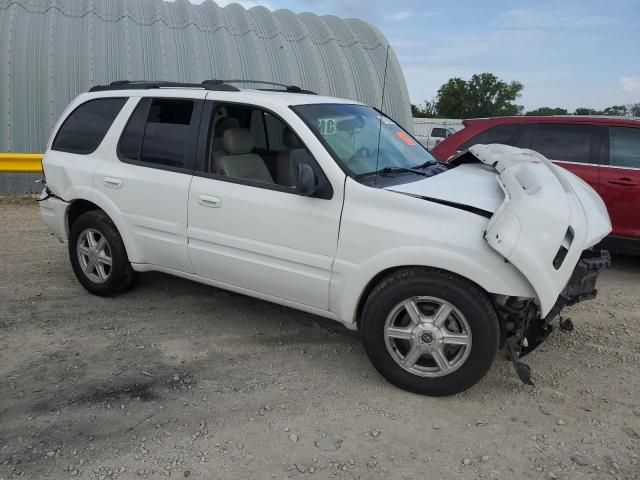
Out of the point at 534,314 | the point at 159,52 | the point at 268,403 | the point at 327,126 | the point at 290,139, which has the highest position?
the point at 159,52

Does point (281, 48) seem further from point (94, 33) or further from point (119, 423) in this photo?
point (119, 423)

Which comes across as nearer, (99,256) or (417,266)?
(417,266)

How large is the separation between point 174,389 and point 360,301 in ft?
4.23

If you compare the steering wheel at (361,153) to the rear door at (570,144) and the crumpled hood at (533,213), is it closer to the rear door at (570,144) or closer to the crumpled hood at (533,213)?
the crumpled hood at (533,213)

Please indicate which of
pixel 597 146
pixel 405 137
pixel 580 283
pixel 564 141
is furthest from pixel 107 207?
pixel 597 146

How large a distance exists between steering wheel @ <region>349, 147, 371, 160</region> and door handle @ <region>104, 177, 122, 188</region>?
194 centimetres

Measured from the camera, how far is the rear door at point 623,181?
18.7 feet

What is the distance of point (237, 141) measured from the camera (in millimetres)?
4195

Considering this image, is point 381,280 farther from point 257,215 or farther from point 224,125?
point 224,125

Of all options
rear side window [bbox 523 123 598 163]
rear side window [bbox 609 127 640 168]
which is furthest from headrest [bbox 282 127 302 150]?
rear side window [bbox 609 127 640 168]

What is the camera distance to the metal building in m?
10.1

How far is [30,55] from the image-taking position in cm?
1023

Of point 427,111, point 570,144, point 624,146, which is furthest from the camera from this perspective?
point 427,111

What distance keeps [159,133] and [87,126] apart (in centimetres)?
90
